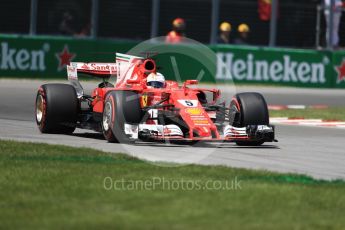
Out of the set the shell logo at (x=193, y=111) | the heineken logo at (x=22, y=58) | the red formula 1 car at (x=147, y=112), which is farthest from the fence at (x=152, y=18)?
the shell logo at (x=193, y=111)

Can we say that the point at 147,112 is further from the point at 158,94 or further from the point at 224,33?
the point at 224,33

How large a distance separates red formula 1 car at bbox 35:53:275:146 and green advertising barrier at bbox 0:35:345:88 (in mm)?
9844

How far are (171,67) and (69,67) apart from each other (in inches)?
481

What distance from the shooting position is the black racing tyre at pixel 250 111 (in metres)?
13.9

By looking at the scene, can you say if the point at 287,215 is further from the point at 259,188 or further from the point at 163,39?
the point at 163,39

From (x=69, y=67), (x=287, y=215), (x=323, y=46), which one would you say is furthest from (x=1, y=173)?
(x=323, y=46)

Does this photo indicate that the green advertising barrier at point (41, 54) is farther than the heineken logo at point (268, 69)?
No

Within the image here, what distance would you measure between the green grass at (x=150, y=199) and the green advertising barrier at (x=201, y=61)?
13.9 metres

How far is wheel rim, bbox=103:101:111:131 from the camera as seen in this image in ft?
44.9

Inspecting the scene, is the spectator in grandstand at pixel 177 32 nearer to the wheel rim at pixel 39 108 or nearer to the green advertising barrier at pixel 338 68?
the green advertising barrier at pixel 338 68

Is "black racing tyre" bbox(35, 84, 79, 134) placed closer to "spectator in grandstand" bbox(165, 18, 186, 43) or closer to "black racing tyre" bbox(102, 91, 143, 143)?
"black racing tyre" bbox(102, 91, 143, 143)

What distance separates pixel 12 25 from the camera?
2705 cm

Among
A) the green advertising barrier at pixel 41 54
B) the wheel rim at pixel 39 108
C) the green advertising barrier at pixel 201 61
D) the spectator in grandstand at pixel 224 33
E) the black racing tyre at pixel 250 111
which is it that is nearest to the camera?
the black racing tyre at pixel 250 111

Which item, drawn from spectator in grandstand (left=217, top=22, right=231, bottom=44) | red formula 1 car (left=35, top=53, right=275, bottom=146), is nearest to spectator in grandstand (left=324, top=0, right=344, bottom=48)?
spectator in grandstand (left=217, top=22, right=231, bottom=44)
